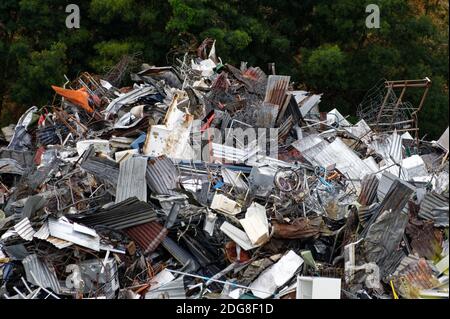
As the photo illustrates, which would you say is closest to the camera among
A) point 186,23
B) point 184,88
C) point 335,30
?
point 184,88

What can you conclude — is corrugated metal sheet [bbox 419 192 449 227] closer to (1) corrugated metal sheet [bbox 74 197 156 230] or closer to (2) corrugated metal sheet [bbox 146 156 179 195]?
(2) corrugated metal sheet [bbox 146 156 179 195]

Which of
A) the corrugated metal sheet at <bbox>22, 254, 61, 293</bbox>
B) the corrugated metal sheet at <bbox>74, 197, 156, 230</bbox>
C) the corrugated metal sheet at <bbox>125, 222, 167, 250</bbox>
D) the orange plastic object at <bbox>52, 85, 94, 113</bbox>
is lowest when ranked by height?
the corrugated metal sheet at <bbox>22, 254, 61, 293</bbox>

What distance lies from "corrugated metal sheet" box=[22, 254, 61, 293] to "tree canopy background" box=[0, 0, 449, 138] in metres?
10.0

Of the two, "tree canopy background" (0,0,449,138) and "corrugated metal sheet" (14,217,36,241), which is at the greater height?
"tree canopy background" (0,0,449,138)

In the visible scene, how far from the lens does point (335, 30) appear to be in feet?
69.9

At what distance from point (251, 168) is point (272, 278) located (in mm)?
2512

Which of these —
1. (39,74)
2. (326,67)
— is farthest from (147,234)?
(326,67)

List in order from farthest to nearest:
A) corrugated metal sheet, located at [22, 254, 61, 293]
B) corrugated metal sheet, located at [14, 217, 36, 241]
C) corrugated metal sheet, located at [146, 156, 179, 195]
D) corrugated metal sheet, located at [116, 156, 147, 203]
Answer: corrugated metal sheet, located at [146, 156, 179, 195], corrugated metal sheet, located at [116, 156, 147, 203], corrugated metal sheet, located at [14, 217, 36, 241], corrugated metal sheet, located at [22, 254, 61, 293]

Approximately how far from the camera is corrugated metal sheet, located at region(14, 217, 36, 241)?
10.5 meters

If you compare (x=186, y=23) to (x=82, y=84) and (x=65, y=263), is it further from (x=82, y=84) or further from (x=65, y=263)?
(x=65, y=263)

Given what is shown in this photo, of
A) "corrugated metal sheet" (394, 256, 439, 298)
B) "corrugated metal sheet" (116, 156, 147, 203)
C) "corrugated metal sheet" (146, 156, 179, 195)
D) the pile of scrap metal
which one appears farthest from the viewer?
"corrugated metal sheet" (146, 156, 179, 195)

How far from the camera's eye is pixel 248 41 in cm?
1994

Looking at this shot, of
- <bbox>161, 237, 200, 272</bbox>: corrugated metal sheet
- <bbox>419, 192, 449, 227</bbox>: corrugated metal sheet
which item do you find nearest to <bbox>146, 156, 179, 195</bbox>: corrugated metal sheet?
<bbox>161, 237, 200, 272</bbox>: corrugated metal sheet
